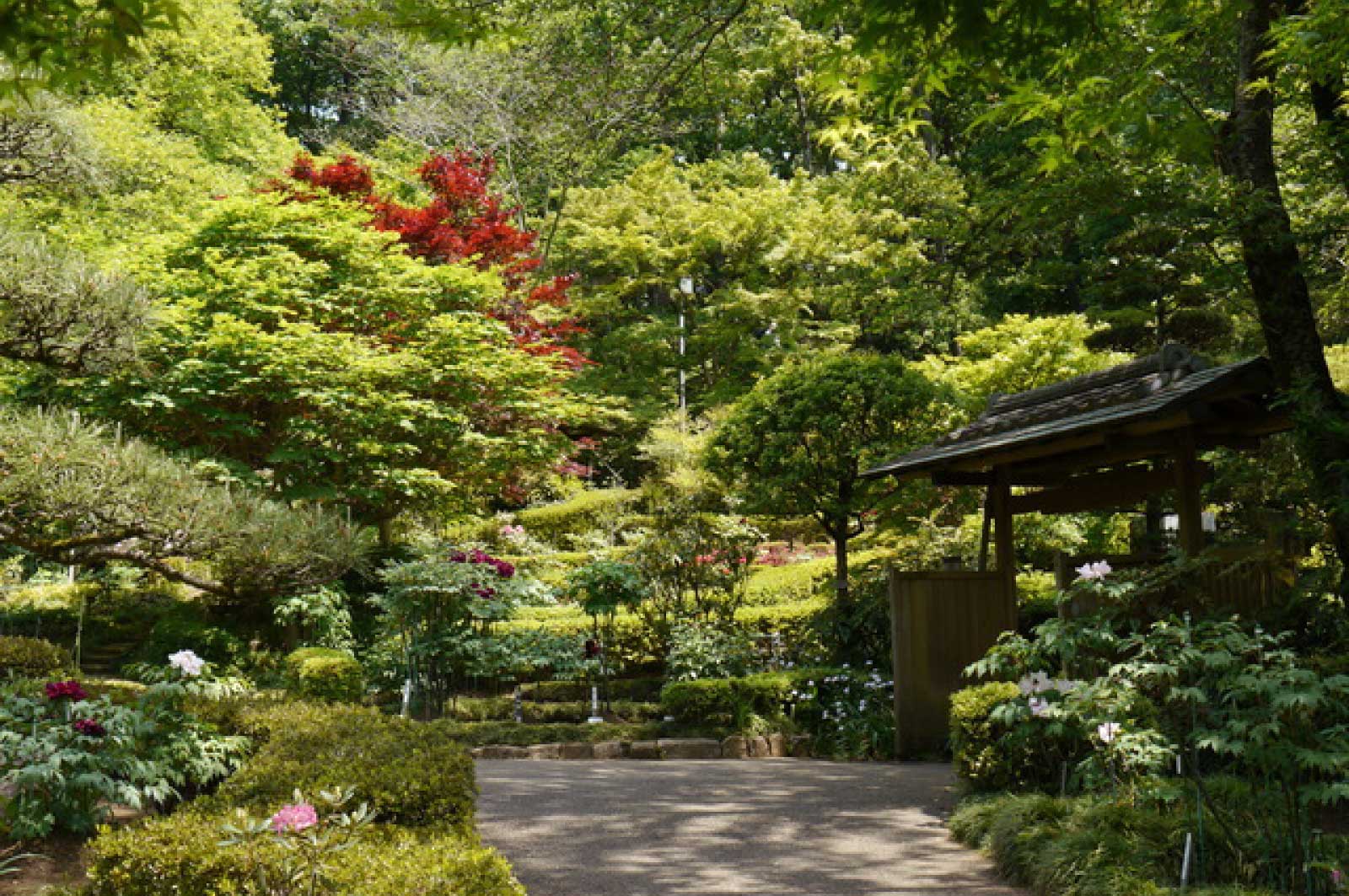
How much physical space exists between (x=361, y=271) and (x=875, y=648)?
7571 mm

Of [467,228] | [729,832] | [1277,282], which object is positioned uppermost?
[467,228]

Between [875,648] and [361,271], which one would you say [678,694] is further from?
[361,271]

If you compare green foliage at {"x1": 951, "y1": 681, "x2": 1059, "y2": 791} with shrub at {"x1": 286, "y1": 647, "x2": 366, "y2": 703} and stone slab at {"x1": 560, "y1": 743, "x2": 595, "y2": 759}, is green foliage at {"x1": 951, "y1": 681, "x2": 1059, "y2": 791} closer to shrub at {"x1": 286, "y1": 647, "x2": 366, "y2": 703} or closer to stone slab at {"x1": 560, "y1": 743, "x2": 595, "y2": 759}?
stone slab at {"x1": 560, "y1": 743, "x2": 595, "y2": 759}

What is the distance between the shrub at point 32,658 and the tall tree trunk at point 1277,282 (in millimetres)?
7901

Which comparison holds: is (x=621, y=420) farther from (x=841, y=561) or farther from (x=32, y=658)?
(x=32, y=658)

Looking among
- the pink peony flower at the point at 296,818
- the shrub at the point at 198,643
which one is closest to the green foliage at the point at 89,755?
the pink peony flower at the point at 296,818

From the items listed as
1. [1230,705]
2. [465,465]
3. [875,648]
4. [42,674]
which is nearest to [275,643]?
[465,465]

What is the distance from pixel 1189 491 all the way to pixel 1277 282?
146 centimetres

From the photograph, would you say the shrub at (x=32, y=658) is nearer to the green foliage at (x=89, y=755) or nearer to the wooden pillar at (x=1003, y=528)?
the green foliage at (x=89, y=755)

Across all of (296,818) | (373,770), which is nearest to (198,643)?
(373,770)

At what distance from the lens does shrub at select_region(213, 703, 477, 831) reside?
3.81 m

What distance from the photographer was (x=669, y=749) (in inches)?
351

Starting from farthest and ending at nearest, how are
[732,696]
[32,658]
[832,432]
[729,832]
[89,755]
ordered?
[832,432] → [732,696] → [32,658] → [729,832] → [89,755]

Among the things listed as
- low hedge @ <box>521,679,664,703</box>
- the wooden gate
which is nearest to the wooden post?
the wooden gate
